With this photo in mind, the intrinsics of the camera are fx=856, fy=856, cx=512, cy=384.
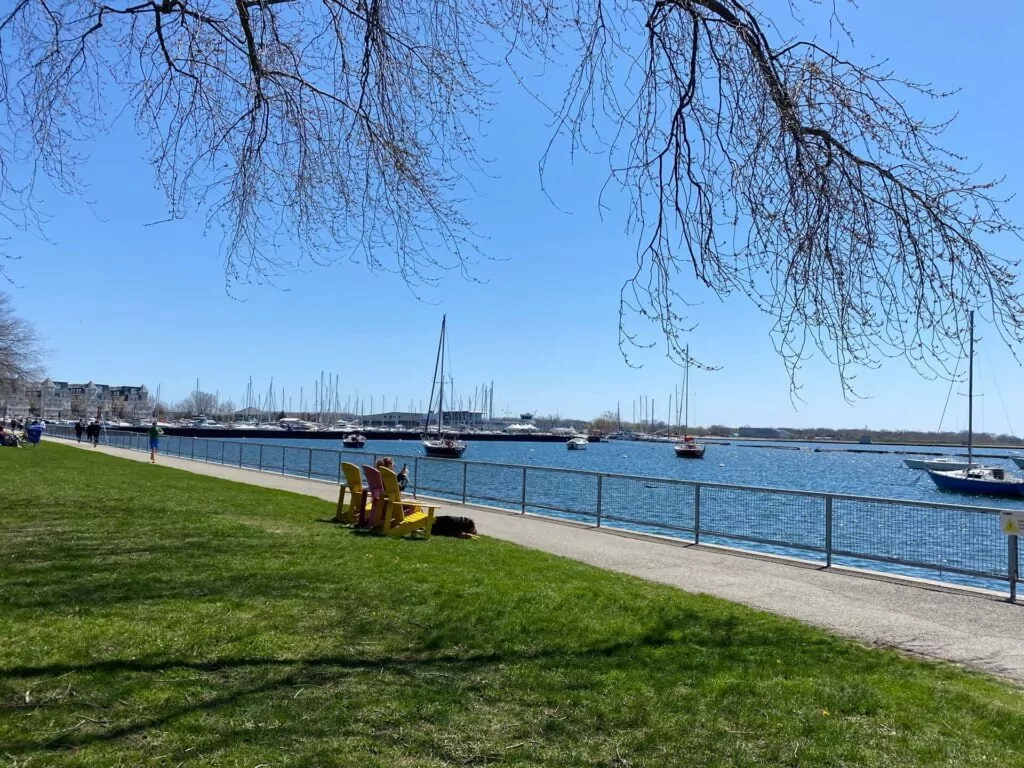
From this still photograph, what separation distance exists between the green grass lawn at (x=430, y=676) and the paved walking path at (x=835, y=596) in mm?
766

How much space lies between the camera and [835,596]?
30.8ft

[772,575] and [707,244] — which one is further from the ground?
[707,244]

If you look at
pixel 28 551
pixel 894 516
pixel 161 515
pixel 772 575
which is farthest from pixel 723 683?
pixel 161 515

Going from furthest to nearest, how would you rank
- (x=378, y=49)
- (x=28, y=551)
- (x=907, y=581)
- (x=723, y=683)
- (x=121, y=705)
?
(x=907, y=581)
(x=28, y=551)
(x=378, y=49)
(x=723, y=683)
(x=121, y=705)

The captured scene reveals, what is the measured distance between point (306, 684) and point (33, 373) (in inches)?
2474

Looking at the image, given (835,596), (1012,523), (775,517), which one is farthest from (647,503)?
(1012,523)

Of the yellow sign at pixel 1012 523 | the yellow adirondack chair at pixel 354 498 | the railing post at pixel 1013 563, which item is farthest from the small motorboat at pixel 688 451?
the railing post at pixel 1013 563

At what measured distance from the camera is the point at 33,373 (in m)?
59.2

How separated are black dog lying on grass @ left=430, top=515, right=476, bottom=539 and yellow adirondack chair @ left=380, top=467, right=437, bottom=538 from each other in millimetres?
465

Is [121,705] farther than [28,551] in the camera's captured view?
No

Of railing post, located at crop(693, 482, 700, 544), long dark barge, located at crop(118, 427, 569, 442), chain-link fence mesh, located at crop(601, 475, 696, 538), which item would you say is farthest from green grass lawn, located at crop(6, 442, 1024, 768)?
long dark barge, located at crop(118, 427, 569, 442)

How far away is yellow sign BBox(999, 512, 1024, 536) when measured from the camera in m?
9.65

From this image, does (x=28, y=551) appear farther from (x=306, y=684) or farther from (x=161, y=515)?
(x=306, y=684)

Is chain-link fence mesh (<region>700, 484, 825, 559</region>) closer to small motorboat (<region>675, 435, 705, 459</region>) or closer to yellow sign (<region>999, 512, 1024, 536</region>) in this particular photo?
yellow sign (<region>999, 512, 1024, 536</region>)
